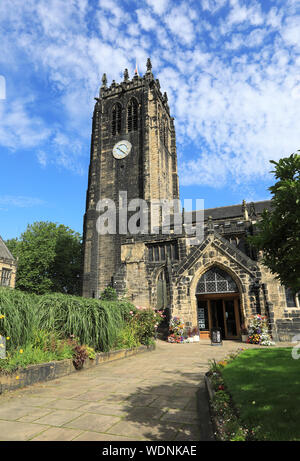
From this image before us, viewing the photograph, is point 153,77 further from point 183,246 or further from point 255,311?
point 255,311

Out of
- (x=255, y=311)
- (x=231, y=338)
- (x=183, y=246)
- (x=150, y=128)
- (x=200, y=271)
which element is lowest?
(x=231, y=338)

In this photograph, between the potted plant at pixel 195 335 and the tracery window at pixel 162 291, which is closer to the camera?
the potted plant at pixel 195 335

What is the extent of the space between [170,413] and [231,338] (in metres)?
15.8

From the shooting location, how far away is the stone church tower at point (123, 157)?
95.4 ft

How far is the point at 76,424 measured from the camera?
4070mm

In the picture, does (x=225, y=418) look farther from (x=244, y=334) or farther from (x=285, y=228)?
(x=244, y=334)

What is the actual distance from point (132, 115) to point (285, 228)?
33.8 metres

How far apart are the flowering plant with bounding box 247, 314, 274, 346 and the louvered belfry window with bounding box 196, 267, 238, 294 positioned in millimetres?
2398

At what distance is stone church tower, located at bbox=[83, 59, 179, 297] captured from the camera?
29.1 meters

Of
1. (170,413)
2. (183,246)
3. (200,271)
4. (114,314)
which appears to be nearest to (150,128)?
(183,246)

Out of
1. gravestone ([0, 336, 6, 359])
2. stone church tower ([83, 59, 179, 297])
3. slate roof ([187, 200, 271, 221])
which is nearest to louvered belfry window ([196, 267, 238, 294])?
stone church tower ([83, 59, 179, 297])

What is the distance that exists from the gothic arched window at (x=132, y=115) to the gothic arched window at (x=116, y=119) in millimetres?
1281

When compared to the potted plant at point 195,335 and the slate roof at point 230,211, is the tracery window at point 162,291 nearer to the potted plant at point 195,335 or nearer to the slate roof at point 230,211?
the potted plant at point 195,335

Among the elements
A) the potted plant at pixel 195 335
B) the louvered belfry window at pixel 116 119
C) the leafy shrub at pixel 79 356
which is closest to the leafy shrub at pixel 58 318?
the leafy shrub at pixel 79 356
